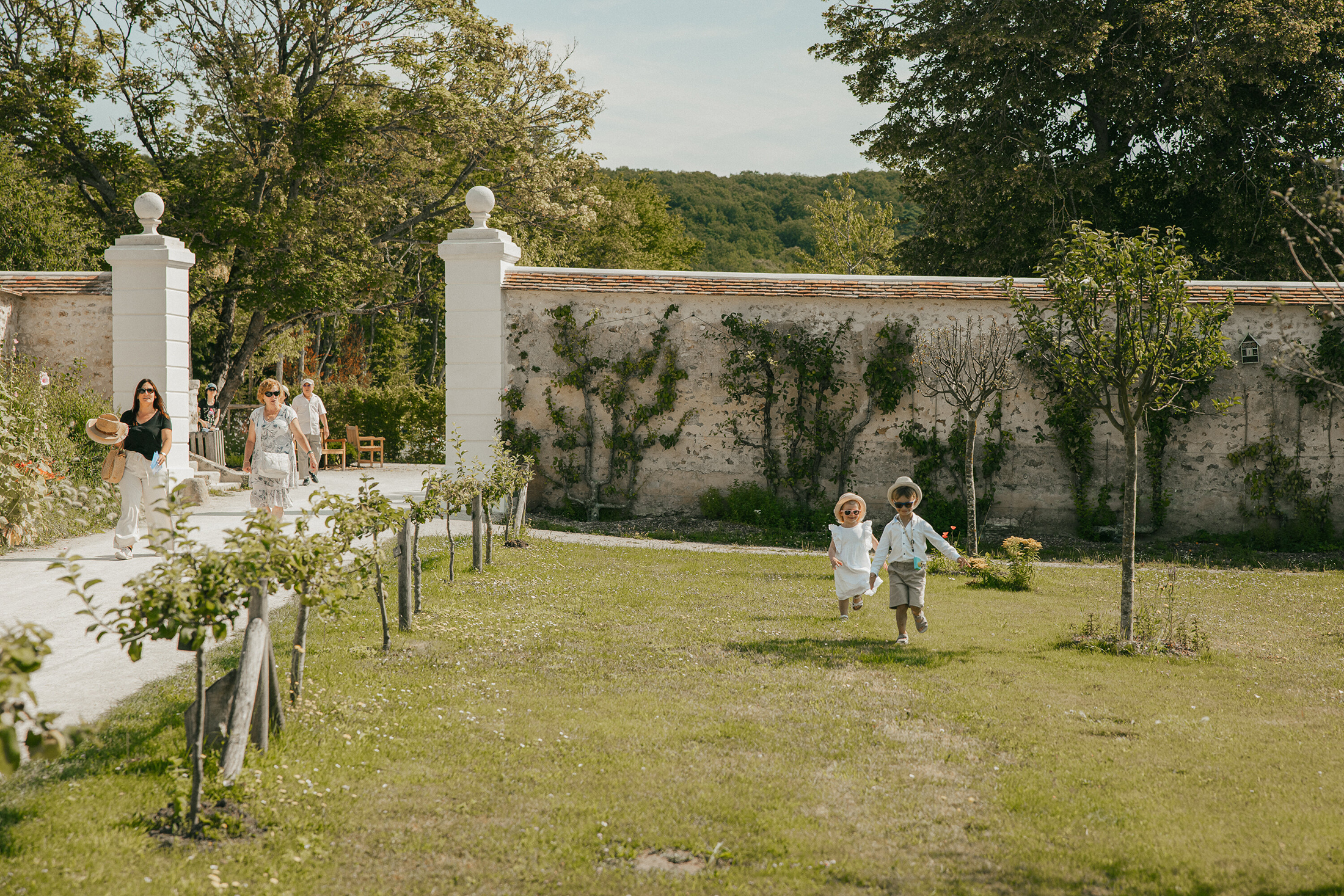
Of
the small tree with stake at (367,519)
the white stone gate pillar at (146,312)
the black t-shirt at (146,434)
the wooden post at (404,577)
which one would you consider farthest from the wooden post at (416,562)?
the white stone gate pillar at (146,312)

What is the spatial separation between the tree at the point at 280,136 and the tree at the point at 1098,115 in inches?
328

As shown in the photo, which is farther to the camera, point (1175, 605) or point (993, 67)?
point (993, 67)

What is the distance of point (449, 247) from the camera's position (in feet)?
43.3

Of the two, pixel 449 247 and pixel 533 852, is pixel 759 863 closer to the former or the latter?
pixel 533 852

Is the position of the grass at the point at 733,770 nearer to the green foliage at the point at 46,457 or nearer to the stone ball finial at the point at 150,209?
the green foliage at the point at 46,457

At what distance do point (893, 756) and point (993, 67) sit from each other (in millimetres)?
19305

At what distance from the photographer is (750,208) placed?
185 feet

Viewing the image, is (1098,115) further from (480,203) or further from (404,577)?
(404,577)

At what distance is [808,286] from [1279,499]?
7.29m

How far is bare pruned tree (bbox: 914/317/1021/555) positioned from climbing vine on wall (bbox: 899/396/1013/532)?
0.41ft

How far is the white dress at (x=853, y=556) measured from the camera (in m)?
7.89

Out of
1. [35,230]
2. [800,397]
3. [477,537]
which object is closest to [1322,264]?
[800,397]

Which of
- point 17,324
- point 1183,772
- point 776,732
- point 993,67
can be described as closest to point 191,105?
point 17,324

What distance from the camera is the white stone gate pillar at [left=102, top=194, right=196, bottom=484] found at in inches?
474
